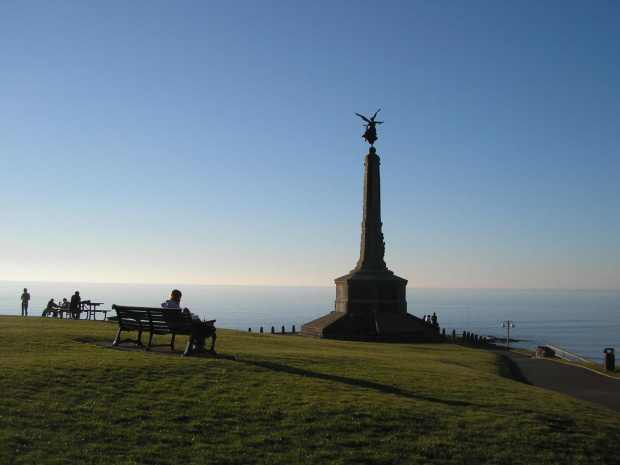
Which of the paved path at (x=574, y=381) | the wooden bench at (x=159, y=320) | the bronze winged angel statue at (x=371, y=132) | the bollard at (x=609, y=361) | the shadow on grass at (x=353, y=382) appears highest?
the bronze winged angel statue at (x=371, y=132)

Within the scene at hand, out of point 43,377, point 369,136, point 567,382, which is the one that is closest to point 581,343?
point 369,136

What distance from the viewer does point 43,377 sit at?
923cm

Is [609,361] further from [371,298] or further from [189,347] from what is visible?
[371,298]

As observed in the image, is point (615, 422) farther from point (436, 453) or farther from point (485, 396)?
point (436, 453)

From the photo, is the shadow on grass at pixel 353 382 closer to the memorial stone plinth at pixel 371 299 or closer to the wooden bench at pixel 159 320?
the wooden bench at pixel 159 320

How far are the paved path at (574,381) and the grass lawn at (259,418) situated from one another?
A: 129 inches

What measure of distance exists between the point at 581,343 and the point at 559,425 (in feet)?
268

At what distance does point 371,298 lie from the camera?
132 ft

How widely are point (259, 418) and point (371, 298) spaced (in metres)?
32.2

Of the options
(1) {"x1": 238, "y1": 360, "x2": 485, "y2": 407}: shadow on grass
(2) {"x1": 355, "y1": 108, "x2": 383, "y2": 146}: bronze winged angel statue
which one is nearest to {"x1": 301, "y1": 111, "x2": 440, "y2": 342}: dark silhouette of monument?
(2) {"x1": 355, "y1": 108, "x2": 383, "y2": 146}: bronze winged angel statue

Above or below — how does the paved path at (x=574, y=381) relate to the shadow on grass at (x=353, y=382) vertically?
below

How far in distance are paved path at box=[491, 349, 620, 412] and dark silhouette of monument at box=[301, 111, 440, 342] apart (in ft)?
43.4

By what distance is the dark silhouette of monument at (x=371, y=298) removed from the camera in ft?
122

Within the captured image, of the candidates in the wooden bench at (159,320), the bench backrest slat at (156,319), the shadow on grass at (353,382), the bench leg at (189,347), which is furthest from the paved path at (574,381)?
the bench backrest slat at (156,319)
